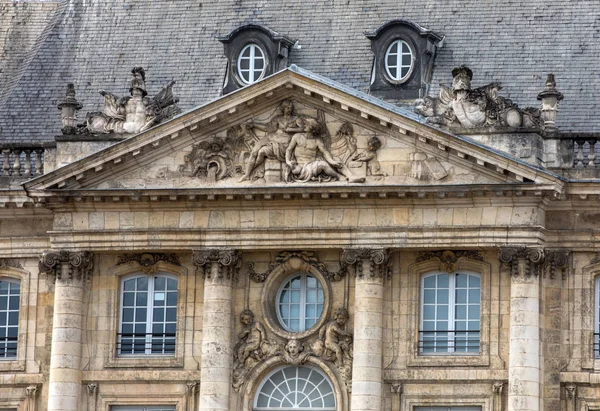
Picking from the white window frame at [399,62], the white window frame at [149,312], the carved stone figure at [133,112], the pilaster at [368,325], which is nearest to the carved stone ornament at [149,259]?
the white window frame at [149,312]

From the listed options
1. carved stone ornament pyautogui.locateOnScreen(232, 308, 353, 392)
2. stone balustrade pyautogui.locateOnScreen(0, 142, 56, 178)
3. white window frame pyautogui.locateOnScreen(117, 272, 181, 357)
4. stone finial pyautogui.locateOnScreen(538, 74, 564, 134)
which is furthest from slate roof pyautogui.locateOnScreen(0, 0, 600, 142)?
carved stone ornament pyautogui.locateOnScreen(232, 308, 353, 392)

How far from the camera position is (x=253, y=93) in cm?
4925

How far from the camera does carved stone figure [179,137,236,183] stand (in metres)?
49.7

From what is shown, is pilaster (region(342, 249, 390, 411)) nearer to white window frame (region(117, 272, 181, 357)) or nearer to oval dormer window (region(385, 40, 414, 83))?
white window frame (region(117, 272, 181, 357))

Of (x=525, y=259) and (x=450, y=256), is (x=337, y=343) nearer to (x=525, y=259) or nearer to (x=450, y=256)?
(x=450, y=256)

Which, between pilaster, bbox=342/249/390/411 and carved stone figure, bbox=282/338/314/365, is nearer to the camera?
pilaster, bbox=342/249/390/411

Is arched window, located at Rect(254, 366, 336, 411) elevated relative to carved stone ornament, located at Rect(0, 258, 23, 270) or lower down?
lower down

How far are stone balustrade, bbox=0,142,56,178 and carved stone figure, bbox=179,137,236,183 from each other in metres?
3.65

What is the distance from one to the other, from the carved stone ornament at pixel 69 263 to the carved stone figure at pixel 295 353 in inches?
189

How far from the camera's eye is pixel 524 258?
48.2 meters

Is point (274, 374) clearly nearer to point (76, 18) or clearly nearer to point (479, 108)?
point (479, 108)

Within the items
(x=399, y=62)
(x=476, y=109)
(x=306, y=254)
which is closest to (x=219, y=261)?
(x=306, y=254)

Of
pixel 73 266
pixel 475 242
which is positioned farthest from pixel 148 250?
pixel 475 242

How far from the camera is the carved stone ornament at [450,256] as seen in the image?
160 ft
